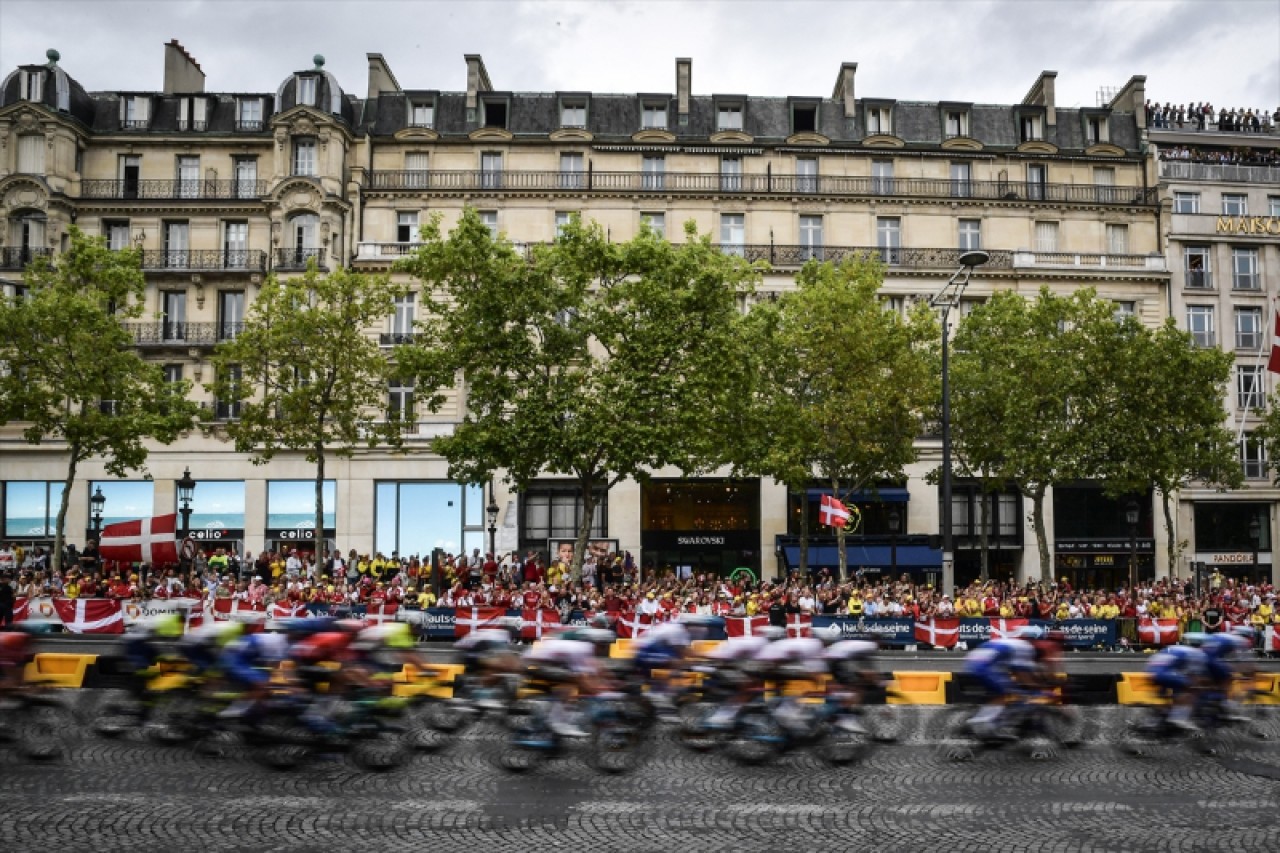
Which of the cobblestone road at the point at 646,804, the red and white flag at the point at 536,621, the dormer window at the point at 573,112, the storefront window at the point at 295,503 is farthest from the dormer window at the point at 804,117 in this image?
the cobblestone road at the point at 646,804

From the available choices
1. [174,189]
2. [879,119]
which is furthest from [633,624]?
[174,189]

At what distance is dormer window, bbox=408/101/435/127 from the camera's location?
45.7 meters

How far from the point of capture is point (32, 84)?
43.9 meters

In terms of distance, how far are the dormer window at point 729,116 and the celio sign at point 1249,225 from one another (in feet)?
68.3

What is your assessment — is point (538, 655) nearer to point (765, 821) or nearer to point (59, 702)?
point (765, 821)

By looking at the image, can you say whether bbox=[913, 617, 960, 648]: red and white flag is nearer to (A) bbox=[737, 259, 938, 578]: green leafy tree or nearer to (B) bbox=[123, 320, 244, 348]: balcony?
Result: (A) bbox=[737, 259, 938, 578]: green leafy tree

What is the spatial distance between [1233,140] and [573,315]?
3275cm

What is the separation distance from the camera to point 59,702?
555 inches

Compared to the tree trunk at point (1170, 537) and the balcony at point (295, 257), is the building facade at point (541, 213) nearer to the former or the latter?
the balcony at point (295, 257)

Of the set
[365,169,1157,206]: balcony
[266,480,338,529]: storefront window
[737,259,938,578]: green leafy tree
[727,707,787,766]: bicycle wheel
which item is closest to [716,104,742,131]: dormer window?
[365,169,1157,206]: balcony

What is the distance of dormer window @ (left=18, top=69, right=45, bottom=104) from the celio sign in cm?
4870

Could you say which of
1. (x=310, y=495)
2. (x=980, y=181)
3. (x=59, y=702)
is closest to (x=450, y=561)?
(x=310, y=495)

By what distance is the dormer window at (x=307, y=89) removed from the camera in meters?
44.5

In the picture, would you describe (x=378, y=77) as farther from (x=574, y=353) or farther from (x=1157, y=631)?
(x=1157, y=631)
